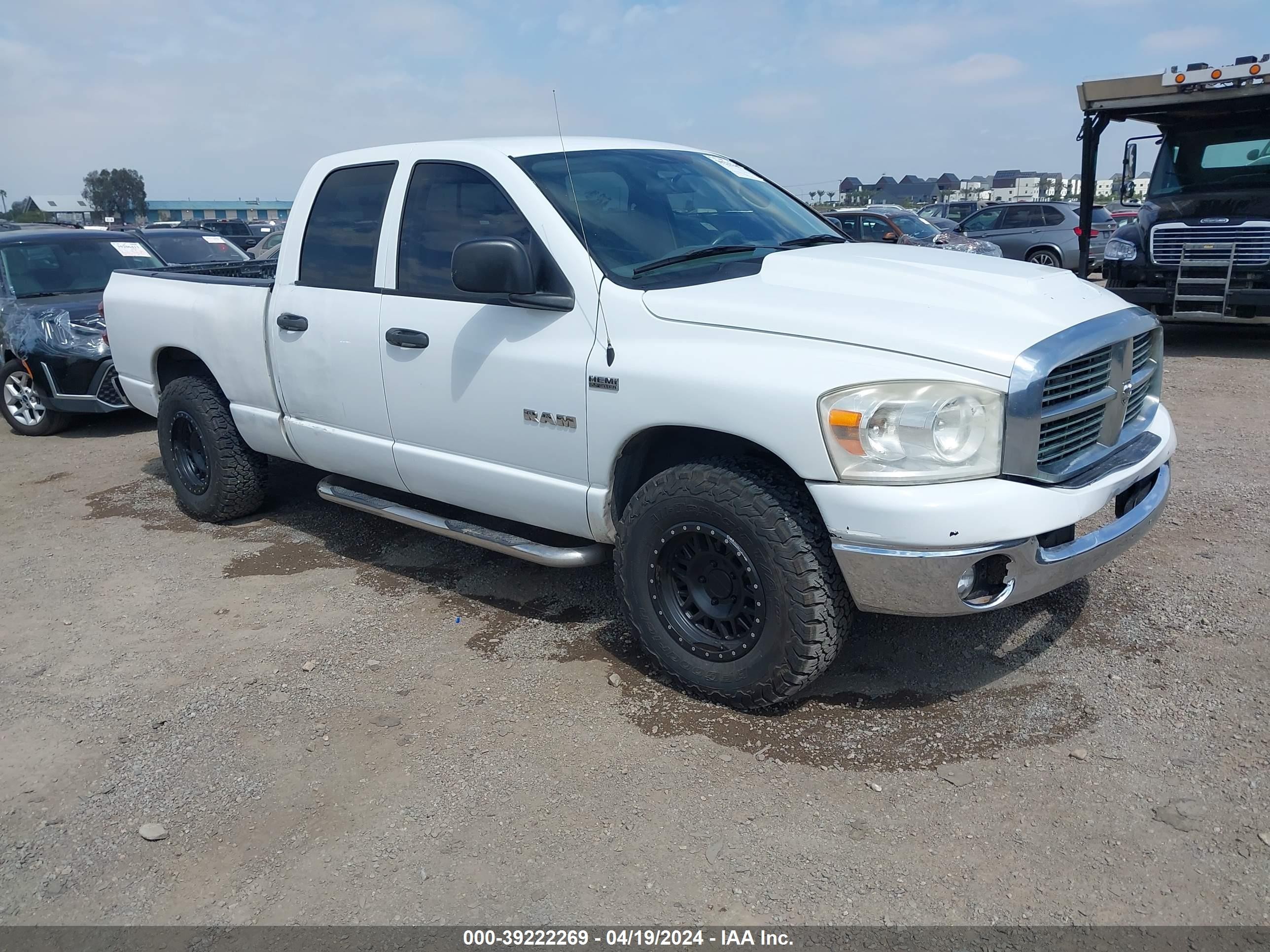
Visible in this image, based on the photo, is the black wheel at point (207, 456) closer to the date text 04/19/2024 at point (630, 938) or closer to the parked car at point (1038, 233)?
the date text 04/19/2024 at point (630, 938)

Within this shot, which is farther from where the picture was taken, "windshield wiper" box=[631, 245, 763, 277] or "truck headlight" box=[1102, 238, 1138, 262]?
"truck headlight" box=[1102, 238, 1138, 262]

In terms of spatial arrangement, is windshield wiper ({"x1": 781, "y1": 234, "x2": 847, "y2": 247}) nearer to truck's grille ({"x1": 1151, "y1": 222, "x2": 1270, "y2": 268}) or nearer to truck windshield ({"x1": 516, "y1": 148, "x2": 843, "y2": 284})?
truck windshield ({"x1": 516, "y1": 148, "x2": 843, "y2": 284})

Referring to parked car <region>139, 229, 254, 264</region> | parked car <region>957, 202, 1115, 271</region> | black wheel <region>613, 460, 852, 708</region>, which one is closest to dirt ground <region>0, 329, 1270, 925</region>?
black wheel <region>613, 460, 852, 708</region>

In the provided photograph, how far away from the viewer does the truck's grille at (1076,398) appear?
2.85 metres

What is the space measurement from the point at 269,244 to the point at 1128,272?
1332 centimetres

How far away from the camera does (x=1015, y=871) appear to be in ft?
8.36

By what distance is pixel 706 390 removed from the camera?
124 inches

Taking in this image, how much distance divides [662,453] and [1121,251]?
7.91m

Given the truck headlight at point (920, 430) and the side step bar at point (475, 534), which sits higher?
the truck headlight at point (920, 430)

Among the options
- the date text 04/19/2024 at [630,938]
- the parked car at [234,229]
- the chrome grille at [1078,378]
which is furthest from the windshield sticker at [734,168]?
the parked car at [234,229]

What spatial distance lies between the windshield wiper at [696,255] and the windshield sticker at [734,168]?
0.85 meters

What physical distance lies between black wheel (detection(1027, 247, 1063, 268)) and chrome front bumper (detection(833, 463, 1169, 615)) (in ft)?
50.4

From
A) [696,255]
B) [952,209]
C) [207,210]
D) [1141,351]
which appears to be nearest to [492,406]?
[696,255]

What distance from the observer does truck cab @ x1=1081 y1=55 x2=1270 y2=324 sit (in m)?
8.71
